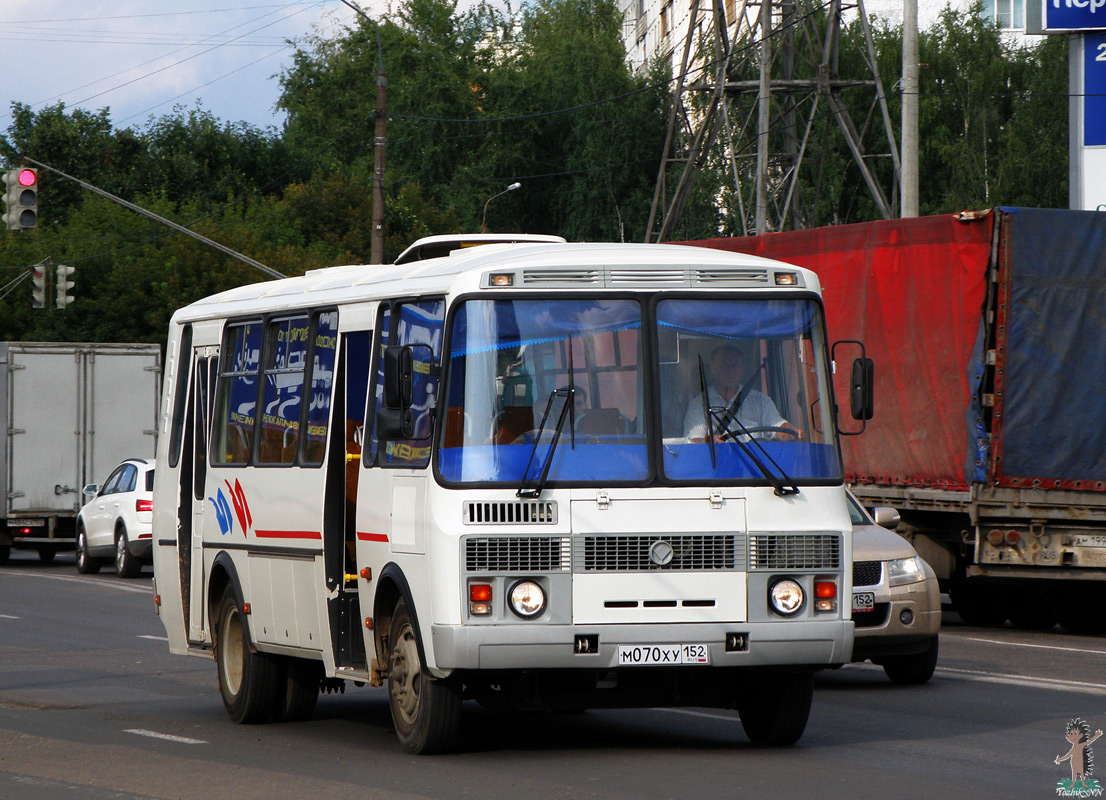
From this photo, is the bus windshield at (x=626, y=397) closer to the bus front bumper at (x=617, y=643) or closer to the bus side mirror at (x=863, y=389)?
the bus side mirror at (x=863, y=389)

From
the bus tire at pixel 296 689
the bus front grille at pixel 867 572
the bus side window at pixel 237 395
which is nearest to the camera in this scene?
the bus tire at pixel 296 689

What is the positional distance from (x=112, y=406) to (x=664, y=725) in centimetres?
2063

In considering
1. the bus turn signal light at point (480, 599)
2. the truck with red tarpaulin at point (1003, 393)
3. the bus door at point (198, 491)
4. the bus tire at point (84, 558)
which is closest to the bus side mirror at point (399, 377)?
the bus turn signal light at point (480, 599)

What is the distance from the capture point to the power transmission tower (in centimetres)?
3691

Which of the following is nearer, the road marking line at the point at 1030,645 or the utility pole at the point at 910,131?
the road marking line at the point at 1030,645

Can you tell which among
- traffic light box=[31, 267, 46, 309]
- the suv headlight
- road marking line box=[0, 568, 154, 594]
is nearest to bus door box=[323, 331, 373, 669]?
the suv headlight

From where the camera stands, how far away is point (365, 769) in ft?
29.8

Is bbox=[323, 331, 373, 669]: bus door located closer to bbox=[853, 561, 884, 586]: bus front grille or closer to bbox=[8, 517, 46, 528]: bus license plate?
bbox=[853, 561, 884, 586]: bus front grille

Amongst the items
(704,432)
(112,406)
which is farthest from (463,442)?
(112,406)

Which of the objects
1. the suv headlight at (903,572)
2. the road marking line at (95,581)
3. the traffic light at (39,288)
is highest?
the traffic light at (39,288)

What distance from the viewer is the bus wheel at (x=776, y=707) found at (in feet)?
31.6

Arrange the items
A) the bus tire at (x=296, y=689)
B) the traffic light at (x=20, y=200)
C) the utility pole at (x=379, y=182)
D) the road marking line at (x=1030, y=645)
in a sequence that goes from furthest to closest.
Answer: the utility pole at (x=379, y=182), the traffic light at (x=20, y=200), the road marking line at (x=1030, y=645), the bus tire at (x=296, y=689)

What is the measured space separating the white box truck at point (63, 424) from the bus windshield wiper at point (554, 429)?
21803mm

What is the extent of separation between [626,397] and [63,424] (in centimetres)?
2219
